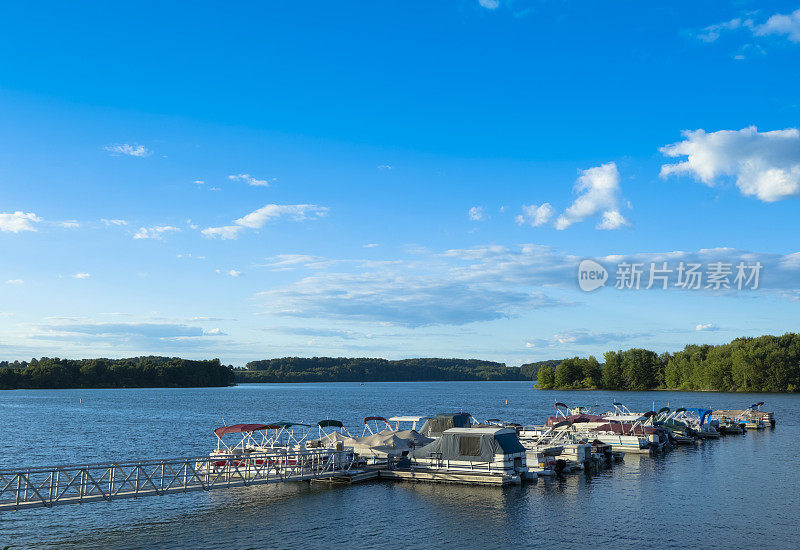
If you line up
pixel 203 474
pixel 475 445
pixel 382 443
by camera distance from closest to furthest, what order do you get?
1. pixel 203 474
2. pixel 475 445
3. pixel 382 443

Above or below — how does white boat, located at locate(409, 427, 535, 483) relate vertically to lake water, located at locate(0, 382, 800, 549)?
above

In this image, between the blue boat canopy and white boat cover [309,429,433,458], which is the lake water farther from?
the blue boat canopy

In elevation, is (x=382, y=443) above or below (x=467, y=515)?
above

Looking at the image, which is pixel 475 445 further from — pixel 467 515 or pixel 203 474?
pixel 203 474

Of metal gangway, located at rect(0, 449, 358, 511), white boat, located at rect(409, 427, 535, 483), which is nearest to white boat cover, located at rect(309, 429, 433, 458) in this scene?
metal gangway, located at rect(0, 449, 358, 511)

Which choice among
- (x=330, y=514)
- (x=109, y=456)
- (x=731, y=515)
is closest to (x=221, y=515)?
(x=330, y=514)

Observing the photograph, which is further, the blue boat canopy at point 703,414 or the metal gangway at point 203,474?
the blue boat canopy at point 703,414

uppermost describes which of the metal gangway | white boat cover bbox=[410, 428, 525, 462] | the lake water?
white boat cover bbox=[410, 428, 525, 462]

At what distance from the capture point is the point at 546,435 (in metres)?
58.0

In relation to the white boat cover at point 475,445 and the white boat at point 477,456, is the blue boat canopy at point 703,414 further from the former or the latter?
the white boat cover at point 475,445

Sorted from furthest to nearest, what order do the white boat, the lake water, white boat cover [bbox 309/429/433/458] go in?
white boat cover [bbox 309/429/433/458] < the white boat < the lake water

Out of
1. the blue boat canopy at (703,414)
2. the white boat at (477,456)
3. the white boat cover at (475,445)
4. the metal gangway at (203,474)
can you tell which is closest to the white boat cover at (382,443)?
the metal gangway at (203,474)

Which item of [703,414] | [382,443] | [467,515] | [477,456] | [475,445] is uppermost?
[475,445]

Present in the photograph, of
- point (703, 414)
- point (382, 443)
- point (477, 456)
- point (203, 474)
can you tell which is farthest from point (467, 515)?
point (703, 414)
